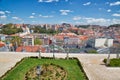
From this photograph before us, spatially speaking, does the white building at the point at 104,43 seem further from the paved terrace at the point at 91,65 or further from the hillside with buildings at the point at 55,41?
the paved terrace at the point at 91,65

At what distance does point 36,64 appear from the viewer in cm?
1278

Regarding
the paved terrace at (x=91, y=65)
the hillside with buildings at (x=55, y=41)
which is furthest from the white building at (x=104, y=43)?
the paved terrace at (x=91, y=65)

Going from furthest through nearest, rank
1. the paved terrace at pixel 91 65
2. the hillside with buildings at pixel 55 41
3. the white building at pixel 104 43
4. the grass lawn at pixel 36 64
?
the white building at pixel 104 43, the hillside with buildings at pixel 55 41, the paved terrace at pixel 91 65, the grass lawn at pixel 36 64

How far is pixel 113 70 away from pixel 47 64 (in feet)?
11.8

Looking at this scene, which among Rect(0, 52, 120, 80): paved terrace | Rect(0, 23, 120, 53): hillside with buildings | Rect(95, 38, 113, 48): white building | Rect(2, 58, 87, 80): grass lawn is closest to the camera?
Rect(2, 58, 87, 80): grass lawn

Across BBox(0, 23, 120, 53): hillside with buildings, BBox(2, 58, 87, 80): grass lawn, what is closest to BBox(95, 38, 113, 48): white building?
BBox(0, 23, 120, 53): hillside with buildings

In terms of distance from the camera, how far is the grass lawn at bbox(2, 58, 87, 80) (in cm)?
1056

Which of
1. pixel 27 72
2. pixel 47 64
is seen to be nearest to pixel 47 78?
→ pixel 27 72

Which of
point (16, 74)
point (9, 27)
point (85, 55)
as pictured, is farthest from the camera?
point (9, 27)

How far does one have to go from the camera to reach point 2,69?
1236 cm

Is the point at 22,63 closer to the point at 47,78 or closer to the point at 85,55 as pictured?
the point at 47,78

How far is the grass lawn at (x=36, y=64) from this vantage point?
34.7 feet

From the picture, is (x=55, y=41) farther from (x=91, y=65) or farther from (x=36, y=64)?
(x=36, y=64)

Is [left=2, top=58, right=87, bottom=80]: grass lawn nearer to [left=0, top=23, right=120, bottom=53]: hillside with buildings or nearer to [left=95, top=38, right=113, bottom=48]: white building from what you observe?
[left=0, top=23, right=120, bottom=53]: hillside with buildings
